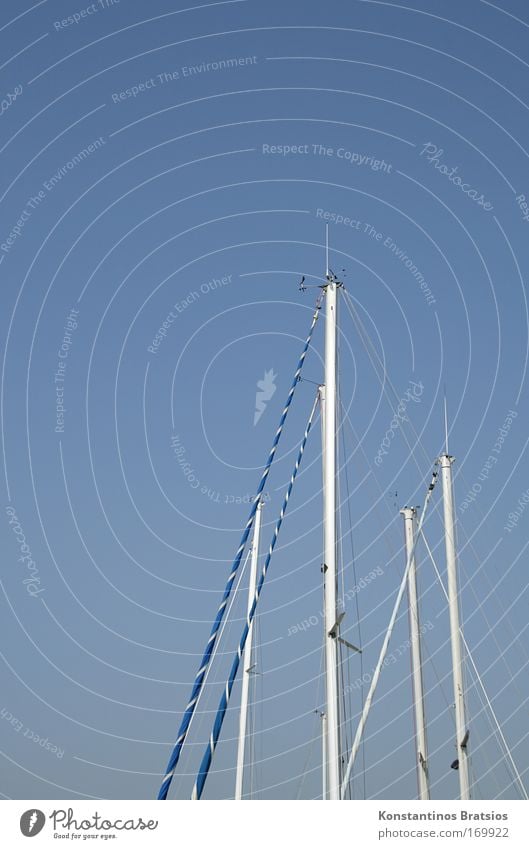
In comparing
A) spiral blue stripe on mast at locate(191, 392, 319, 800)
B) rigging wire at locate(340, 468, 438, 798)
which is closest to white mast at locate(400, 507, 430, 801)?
rigging wire at locate(340, 468, 438, 798)

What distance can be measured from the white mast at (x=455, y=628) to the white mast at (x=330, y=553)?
36.9 feet

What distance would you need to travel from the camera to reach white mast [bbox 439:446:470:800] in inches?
1321

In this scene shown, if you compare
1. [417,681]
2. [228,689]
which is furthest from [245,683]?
[228,689]

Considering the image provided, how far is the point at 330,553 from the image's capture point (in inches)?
974

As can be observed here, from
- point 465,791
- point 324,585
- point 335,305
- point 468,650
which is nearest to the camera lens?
point 324,585

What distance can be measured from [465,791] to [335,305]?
16643 mm

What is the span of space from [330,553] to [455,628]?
1338 cm

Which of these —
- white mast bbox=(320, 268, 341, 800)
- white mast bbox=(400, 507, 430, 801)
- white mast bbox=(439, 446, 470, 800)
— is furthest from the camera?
white mast bbox=(400, 507, 430, 801)

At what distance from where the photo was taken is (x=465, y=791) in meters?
32.9

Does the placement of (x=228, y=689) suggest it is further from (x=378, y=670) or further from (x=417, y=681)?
(x=417, y=681)

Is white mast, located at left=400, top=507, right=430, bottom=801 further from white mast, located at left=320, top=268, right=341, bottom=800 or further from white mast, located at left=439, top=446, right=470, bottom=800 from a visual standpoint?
white mast, located at left=320, top=268, right=341, bottom=800

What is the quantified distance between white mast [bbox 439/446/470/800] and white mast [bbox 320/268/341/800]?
11.2 metres
